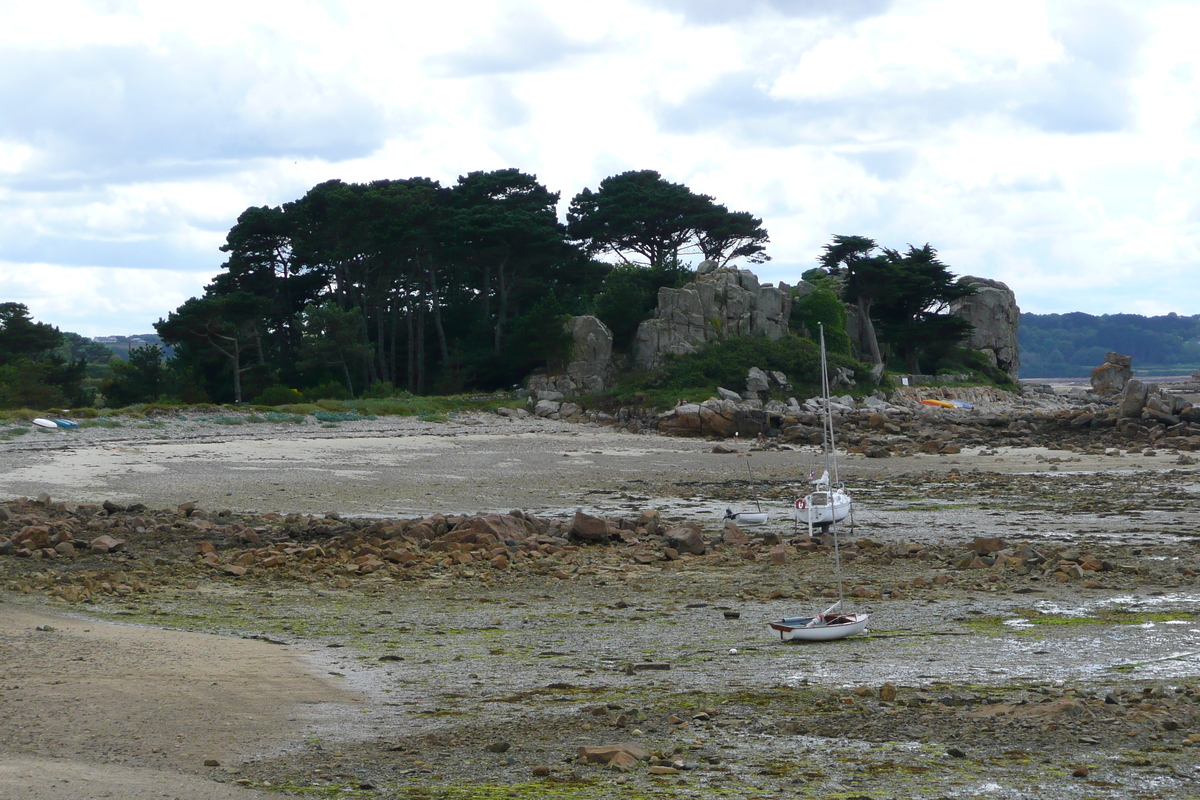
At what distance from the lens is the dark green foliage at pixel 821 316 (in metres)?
56.0

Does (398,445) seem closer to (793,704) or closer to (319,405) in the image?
(319,405)

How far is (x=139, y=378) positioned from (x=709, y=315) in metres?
26.9

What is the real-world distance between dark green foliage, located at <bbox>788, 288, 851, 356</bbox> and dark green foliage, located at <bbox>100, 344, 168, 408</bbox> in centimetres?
3136

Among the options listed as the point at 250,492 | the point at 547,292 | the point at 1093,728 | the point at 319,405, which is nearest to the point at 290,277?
the point at 547,292

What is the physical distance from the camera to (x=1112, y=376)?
72812 millimetres

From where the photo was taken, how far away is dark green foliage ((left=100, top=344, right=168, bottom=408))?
49.4 meters

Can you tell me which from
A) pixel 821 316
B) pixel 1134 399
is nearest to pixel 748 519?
pixel 1134 399

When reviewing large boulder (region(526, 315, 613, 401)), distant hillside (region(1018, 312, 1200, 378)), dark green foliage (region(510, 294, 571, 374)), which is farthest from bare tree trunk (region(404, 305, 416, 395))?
distant hillside (region(1018, 312, 1200, 378))

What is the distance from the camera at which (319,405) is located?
41.0m

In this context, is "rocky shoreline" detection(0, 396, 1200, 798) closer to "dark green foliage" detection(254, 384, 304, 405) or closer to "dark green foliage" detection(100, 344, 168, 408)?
"dark green foliage" detection(254, 384, 304, 405)

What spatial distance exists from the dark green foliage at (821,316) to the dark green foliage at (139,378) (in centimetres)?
3136

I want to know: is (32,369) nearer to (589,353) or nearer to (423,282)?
(423,282)

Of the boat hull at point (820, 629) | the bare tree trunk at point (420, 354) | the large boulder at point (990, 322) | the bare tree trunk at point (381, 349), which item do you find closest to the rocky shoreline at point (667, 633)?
the boat hull at point (820, 629)

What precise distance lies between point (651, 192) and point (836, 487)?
1676 inches
